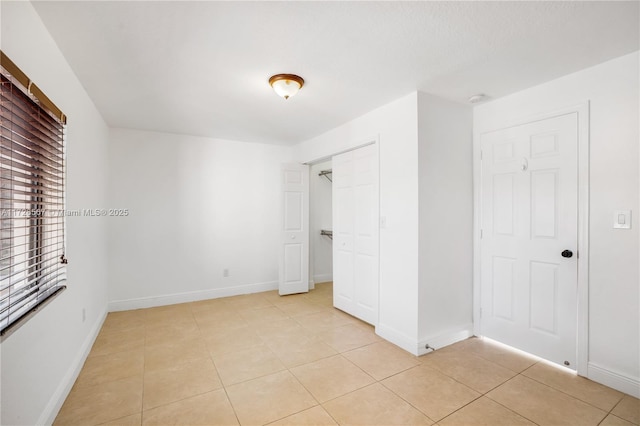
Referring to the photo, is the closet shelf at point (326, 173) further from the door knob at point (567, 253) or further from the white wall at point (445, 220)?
the door knob at point (567, 253)

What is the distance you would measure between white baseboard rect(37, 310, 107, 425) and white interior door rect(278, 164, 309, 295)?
2514 mm

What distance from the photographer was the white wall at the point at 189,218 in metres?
4.11

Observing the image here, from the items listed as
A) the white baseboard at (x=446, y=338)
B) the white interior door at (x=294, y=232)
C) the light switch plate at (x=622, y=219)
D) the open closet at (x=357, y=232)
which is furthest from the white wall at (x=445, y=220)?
the white interior door at (x=294, y=232)

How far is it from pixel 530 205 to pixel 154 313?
15.2 feet

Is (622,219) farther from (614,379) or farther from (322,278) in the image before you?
(322,278)

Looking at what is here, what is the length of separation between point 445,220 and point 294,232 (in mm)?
2514

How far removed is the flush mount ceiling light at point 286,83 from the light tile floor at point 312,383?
244cm

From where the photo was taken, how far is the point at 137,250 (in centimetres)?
416

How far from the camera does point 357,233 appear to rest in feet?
12.4

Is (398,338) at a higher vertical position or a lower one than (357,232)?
lower

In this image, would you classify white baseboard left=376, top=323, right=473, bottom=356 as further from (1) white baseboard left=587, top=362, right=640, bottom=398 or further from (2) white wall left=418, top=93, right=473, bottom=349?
(1) white baseboard left=587, top=362, right=640, bottom=398

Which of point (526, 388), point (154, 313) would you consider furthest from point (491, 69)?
point (154, 313)

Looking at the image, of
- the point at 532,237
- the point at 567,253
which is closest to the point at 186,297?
the point at 532,237

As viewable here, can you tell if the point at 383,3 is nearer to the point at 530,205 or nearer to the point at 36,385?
the point at 530,205
